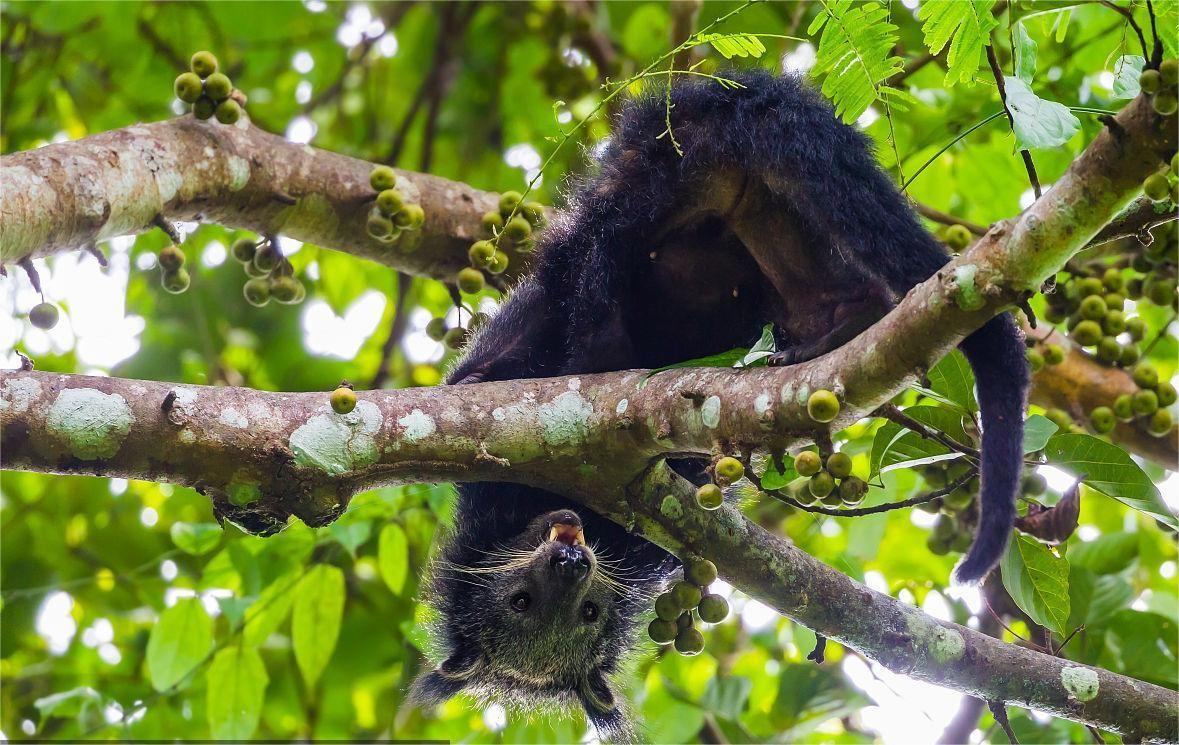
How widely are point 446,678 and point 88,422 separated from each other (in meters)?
1.83

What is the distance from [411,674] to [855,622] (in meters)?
2.25

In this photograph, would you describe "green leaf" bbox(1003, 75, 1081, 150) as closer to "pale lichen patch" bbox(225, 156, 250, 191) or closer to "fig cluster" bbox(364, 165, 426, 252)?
"fig cluster" bbox(364, 165, 426, 252)

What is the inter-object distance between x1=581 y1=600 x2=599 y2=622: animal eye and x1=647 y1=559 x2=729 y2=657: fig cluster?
2.16ft

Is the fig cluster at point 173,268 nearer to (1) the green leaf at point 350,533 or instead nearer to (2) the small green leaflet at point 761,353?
(1) the green leaf at point 350,533

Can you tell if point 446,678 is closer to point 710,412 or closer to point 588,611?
point 588,611

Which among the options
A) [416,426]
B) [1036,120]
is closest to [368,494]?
[416,426]

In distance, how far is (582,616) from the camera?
3.74 meters

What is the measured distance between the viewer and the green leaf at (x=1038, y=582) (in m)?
2.81

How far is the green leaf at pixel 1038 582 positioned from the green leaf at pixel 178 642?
246 centimetres

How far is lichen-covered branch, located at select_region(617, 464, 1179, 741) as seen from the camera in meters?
2.75

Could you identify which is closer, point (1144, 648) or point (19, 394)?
point (19, 394)

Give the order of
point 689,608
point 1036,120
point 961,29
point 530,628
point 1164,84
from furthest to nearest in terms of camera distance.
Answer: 1. point 530,628
2. point 689,608
3. point 961,29
4. point 1036,120
5. point 1164,84

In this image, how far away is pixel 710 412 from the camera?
2.48m

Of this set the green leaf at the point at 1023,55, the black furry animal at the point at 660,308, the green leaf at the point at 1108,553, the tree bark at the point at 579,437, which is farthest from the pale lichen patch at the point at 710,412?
the green leaf at the point at 1108,553
